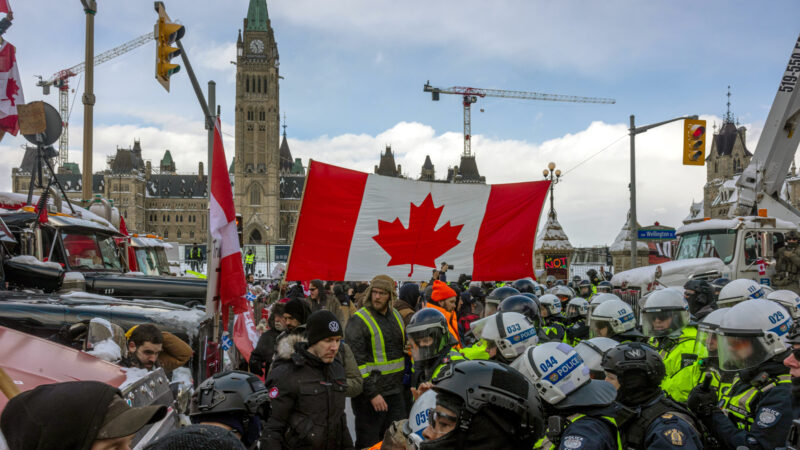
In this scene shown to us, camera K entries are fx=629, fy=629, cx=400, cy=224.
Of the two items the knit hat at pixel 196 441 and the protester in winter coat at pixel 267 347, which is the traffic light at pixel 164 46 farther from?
the knit hat at pixel 196 441

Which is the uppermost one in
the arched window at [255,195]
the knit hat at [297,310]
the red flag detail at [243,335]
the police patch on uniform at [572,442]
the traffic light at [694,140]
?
the arched window at [255,195]

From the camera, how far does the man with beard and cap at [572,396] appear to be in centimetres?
268

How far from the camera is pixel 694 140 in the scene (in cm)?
1730

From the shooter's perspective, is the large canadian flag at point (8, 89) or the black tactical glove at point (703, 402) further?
the large canadian flag at point (8, 89)

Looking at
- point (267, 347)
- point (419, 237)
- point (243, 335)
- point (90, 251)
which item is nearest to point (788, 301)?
point (419, 237)

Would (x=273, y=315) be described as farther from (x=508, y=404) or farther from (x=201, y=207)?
(x=201, y=207)

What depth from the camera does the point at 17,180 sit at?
133 metres

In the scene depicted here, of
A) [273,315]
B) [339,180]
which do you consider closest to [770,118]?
[339,180]

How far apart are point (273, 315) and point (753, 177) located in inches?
531

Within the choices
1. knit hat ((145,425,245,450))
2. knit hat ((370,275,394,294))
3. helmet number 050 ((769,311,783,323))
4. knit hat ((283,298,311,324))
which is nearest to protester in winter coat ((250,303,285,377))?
knit hat ((283,298,311,324))

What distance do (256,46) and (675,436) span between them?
125724mm

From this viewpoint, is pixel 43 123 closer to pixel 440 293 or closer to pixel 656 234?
pixel 440 293

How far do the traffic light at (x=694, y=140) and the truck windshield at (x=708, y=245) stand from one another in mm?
2331

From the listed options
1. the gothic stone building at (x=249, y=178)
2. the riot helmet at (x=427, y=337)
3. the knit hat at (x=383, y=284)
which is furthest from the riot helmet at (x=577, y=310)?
the gothic stone building at (x=249, y=178)
